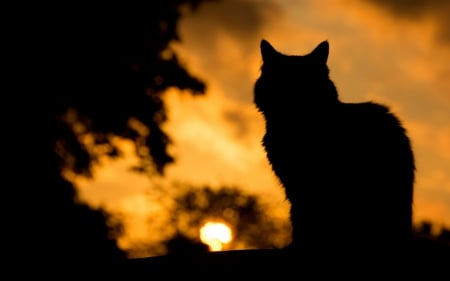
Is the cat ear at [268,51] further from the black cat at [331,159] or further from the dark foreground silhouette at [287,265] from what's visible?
the dark foreground silhouette at [287,265]

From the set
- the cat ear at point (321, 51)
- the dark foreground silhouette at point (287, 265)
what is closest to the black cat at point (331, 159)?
the cat ear at point (321, 51)

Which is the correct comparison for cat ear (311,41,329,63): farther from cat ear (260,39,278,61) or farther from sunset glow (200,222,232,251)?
sunset glow (200,222,232,251)

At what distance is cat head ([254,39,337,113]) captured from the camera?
6.67m

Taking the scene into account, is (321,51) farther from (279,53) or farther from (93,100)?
(93,100)

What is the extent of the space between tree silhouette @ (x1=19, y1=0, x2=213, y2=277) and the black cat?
733 cm

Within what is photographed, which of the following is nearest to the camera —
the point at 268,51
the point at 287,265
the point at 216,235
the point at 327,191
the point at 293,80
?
the point at 287,265

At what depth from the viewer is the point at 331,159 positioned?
581cm

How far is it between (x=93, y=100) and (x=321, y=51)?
1028cm

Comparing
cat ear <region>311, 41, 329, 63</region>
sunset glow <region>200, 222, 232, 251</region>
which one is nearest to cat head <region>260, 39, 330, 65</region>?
cat ear <region>311, 41, 329, 63</region>

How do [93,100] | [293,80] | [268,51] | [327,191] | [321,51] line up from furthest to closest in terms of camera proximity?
[93,100], [268,51], [321,51], [293,80], [327,191]

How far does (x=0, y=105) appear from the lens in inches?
571

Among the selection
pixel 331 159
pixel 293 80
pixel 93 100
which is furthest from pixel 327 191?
pixel 93 100

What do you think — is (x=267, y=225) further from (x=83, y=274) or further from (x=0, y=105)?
(x=83, y=274)

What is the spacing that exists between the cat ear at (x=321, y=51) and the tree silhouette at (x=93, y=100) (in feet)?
24.7
